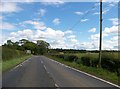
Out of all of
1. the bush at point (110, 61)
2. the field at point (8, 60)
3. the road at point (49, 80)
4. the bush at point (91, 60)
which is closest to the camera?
the road at point (49, 80)

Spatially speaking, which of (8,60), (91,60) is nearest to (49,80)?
(91,60)

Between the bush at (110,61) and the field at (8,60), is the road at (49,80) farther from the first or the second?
the field at (8,60)

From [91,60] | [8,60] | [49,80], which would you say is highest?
[91,60]

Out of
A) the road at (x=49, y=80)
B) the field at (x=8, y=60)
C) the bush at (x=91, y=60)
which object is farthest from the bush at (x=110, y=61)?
the field at (x=8, y=60)

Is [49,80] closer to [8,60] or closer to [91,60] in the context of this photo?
[91,60]

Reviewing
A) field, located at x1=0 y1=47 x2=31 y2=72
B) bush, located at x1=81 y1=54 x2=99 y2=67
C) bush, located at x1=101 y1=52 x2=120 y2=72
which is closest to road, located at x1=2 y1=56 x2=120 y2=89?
bush, located at x1=101 y1=52 x2=120 y2=72

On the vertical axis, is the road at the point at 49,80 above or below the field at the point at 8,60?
below

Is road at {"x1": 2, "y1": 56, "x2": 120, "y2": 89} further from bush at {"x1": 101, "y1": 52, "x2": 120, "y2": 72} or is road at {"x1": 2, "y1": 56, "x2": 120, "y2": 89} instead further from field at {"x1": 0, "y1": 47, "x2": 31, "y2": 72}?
field at {"x1": 0, "y1": 47, "x2": 31, "y2": 72}

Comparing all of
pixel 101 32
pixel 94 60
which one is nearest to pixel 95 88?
pixel 101 32

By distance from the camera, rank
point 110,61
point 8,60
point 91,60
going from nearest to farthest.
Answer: point 110,61 < point 91,60 < point 8,60

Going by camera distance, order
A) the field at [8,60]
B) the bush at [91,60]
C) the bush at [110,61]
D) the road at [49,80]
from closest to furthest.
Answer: the road at [49,80], the bush at [110,61], the bush at [91,60], the field at [8,60]

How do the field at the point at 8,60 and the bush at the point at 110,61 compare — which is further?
the field at the point at 8,60

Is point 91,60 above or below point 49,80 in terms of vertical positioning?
above

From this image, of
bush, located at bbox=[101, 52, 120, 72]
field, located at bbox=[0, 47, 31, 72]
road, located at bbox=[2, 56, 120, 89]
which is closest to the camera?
road, located at bbox=[2, 56, 120, 89]
